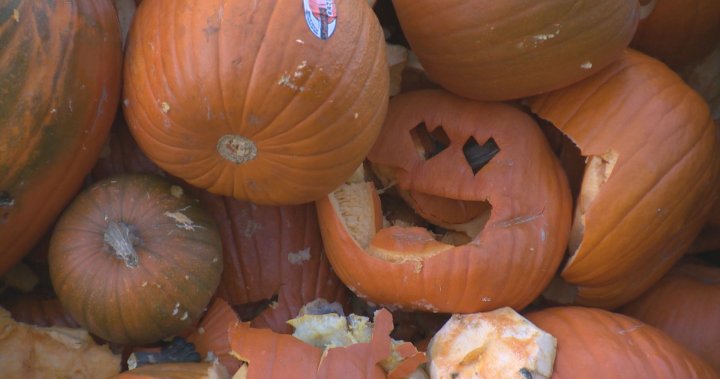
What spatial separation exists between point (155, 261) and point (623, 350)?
91cm

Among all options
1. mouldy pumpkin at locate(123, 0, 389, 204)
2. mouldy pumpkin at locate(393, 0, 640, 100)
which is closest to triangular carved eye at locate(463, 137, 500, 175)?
mouldy pumpkin at locate(393, 0, 640, 100)

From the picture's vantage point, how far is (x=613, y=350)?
1.32m

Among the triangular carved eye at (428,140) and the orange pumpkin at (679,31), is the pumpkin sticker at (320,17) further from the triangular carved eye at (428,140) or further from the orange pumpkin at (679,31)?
the orange pumpkin at (679,31)

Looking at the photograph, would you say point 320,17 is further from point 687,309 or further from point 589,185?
point 687,309

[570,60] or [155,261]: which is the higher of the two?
[570,60]

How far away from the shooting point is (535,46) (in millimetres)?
1410

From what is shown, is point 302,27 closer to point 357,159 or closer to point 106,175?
point 357,159

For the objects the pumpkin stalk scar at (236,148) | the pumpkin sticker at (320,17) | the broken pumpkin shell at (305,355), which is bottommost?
the broken pumpkin shell at (305,355)

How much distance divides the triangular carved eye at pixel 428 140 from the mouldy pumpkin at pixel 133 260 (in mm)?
499

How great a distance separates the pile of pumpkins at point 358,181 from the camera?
123cm

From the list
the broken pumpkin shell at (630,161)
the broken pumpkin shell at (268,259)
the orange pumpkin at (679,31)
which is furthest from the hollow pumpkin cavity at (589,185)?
the broken pumpkin shell at (268,259)

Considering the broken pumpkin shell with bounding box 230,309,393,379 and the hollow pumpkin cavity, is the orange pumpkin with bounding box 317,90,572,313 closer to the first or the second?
the hollow pumpkin cavity

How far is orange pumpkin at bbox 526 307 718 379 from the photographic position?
1.30 m

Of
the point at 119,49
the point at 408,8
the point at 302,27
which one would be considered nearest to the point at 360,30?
the point at 302,27
